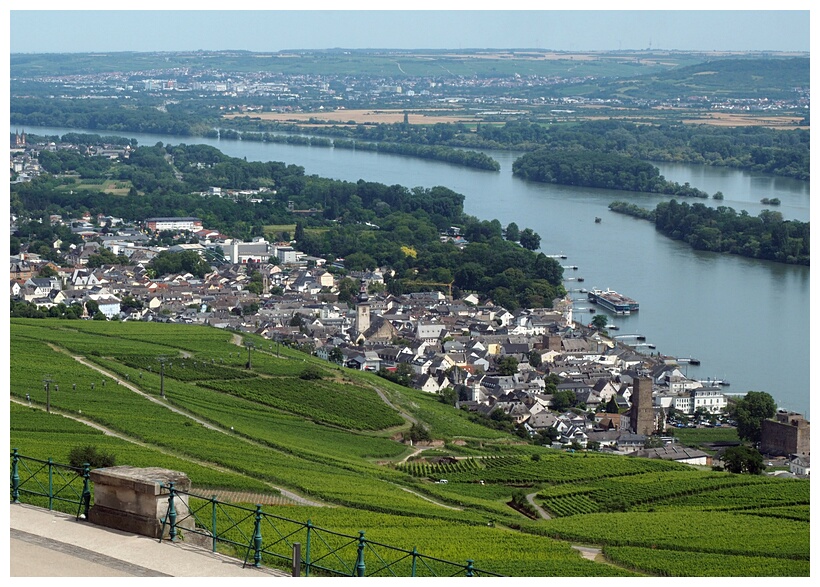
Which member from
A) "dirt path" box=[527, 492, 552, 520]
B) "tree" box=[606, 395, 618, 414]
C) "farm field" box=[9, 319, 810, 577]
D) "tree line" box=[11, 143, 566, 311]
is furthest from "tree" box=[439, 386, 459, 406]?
"tree line" box=[11, 143, 566, 311]

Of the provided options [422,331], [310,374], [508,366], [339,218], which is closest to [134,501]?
[310,374]

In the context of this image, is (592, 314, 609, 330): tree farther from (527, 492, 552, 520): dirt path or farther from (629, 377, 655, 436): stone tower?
(527, 492, 552, 520): dirt path

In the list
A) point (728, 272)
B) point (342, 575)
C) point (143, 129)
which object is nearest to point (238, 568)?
point (342, 575)

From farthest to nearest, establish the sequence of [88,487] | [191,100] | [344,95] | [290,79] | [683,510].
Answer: [290,79], [344,95], [191,100], [683,510], [88,487]

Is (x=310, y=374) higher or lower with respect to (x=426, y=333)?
higher

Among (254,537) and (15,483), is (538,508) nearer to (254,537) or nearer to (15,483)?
(15,483)

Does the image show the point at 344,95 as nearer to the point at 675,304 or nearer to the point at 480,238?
the point at 480,238
